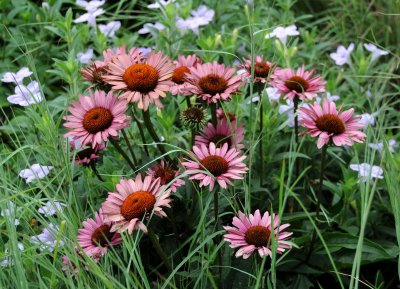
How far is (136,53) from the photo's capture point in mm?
1494

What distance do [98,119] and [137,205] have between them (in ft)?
0.80

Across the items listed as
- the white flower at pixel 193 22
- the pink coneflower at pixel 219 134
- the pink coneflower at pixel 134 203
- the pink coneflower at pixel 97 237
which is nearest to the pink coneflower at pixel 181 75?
the pink coneflower at pixel 219 134

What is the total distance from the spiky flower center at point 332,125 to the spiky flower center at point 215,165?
268 millimetres

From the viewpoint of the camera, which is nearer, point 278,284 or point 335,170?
point 278,284

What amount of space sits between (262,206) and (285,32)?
2.28 ft

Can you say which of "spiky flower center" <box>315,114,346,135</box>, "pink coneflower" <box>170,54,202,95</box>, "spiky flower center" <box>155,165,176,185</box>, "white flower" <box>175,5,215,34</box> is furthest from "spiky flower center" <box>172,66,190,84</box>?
"white flower" <box>175,5,215,34</box>

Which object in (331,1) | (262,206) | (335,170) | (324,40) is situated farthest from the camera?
(331,1)

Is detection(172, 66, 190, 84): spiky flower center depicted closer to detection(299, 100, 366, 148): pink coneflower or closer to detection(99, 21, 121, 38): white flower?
detection(299, 100, 366, 148): pink coneflower

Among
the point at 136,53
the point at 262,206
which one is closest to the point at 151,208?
the point at 136,53

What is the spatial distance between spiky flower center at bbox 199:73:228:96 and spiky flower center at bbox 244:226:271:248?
35 centimetres

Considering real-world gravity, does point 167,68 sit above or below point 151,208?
above

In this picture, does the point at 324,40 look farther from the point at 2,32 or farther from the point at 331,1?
the point at 2,32

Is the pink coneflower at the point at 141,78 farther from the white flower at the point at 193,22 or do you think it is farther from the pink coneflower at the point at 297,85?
the white flower at the point at 193,22

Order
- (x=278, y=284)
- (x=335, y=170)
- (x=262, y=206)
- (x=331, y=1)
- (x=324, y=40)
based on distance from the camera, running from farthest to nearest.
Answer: (x=331, y=1)
(x=324, y=40)
(x=335, y=170)
(x=262, y=206)
(x=278, y=284)
